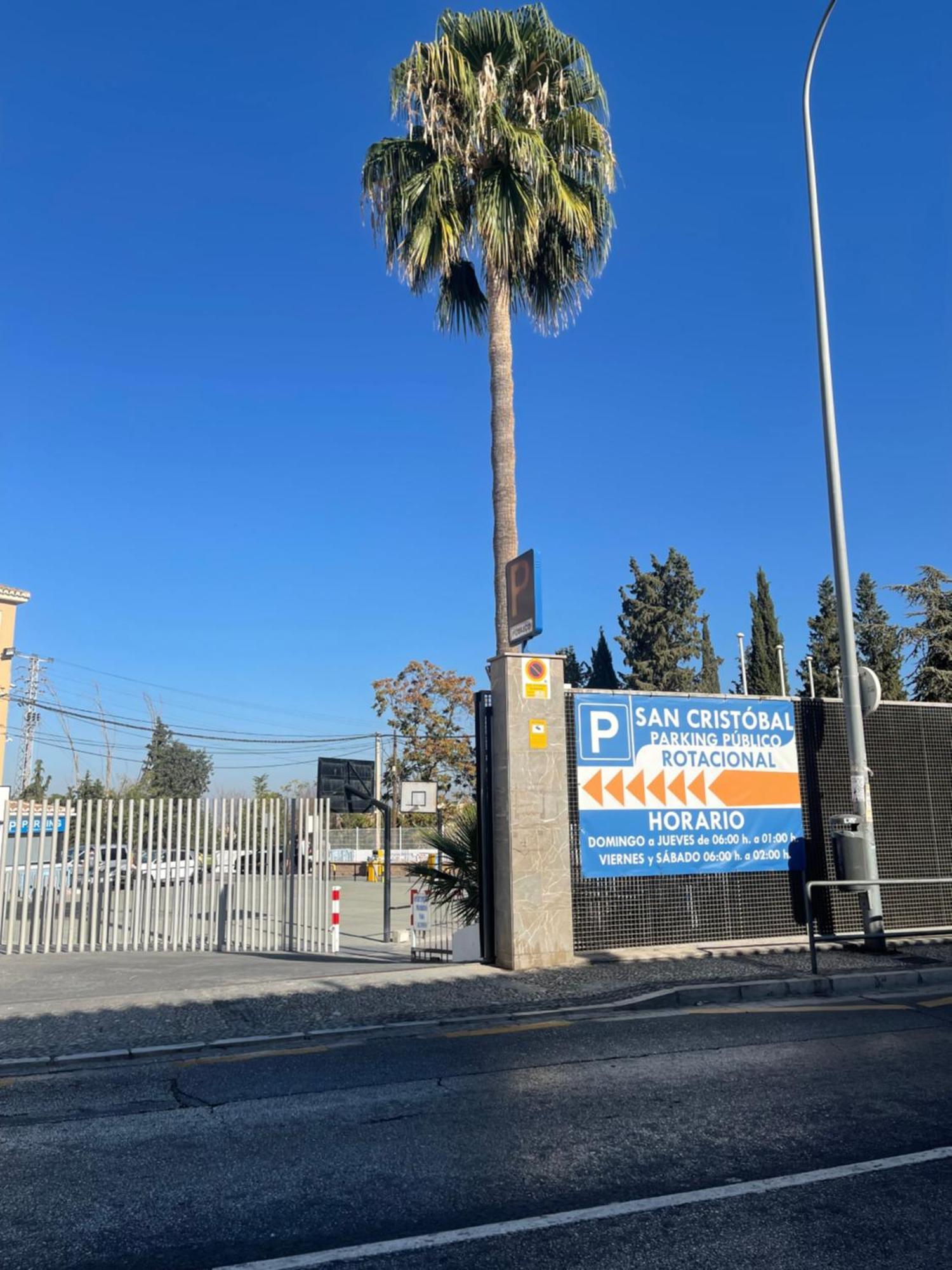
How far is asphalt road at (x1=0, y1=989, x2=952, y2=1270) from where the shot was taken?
3.72 metres

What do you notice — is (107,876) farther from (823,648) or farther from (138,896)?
(823,648)

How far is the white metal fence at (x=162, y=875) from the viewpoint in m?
13.8

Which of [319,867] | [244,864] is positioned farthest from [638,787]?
[244,864]

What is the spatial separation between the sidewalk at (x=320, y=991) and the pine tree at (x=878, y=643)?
124 ft

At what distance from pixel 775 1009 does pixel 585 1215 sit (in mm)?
5140

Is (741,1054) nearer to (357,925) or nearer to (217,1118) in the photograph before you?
(217,1118)

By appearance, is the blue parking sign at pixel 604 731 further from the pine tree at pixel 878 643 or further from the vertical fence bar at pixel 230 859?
the pine tree at pixel 878 643

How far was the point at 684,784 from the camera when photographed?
38.2ft

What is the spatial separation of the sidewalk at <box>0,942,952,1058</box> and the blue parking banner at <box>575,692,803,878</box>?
1.09m

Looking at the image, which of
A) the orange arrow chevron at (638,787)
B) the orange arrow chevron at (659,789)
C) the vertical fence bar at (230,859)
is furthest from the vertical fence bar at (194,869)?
the orange arrow chevron at (659,789)

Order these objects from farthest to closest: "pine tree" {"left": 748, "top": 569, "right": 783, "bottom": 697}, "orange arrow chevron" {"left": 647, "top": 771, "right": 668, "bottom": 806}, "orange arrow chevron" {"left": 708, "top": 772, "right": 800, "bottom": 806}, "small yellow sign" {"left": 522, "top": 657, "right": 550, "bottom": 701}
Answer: "pine tree" {"left": 748, "top": 569, "right": 783, "bottom": 697} → "orange arrow chevron" {"left": 708, "top": 772, "right": 800, "bottom": 806} → "orange arrow chevron" {"left": 647, "top": 771, "right": 668, "bottom": 806} → "small yellow sign" {"left": 522, "top": 657, "right": 550, "bottom": 701}

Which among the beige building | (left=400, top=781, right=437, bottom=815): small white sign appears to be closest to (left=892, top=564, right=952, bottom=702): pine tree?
(left=400, top=781, right=437, bottom=815): small white sign

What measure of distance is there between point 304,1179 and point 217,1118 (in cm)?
126

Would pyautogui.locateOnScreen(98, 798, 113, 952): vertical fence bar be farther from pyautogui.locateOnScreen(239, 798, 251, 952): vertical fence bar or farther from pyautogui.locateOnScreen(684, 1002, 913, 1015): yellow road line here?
pyautogui.locateOnScreen(684, 1002, 913, 1015): yellow road line
